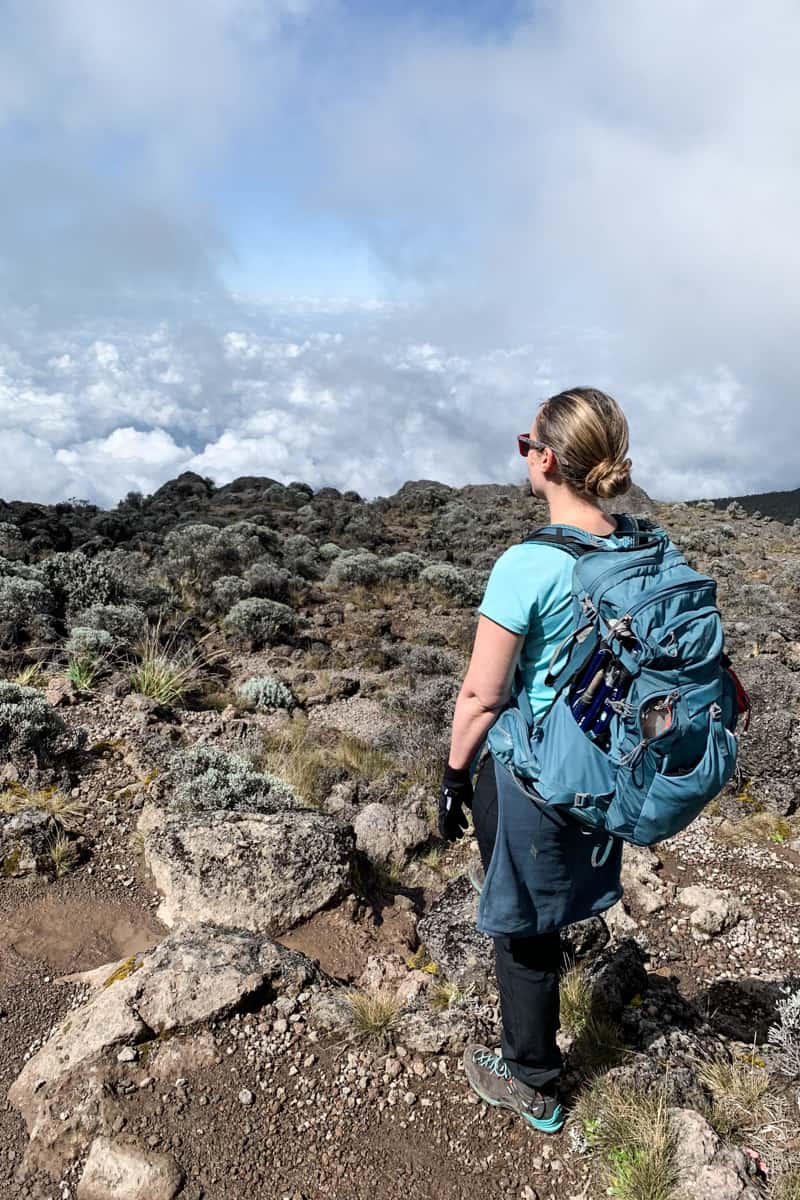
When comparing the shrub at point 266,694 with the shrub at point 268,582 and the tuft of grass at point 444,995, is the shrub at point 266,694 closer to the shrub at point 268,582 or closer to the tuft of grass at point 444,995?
the shrub at point 268,582

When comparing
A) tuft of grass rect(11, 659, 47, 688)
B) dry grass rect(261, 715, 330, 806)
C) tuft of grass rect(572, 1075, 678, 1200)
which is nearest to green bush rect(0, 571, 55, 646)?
tuft of grass rect(11, 659, 47, 688)

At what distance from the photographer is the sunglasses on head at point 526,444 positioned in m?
2.21

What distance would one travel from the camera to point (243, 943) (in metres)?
3.48

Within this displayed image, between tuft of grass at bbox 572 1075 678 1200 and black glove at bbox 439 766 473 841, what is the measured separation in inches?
42.5

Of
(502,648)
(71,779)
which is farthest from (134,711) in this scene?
(502,648)

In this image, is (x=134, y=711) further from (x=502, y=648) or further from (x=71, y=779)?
(x=502, y=648)

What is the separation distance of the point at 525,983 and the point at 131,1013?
5.53ft

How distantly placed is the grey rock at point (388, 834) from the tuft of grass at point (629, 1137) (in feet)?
7.90

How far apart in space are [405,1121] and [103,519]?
17368mm

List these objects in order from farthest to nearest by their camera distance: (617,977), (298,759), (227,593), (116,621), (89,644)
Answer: (227,593)
(116,621)
(89,644)
(298,759)
(617,977)

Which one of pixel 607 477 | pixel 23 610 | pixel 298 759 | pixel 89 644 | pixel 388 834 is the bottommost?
pixel 388 834

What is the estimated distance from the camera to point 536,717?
7.14 ft

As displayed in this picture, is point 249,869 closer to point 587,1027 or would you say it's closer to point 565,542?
point 587,1027

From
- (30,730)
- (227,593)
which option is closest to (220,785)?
(30,730)
